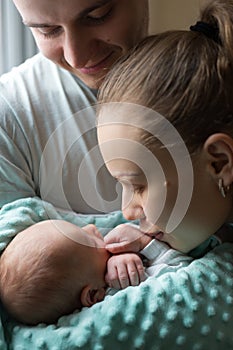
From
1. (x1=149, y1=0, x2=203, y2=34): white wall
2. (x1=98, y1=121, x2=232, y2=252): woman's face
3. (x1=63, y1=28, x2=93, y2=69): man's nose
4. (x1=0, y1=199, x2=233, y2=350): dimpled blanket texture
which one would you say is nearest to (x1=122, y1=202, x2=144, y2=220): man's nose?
(x1=98, y1=121, x2=232, y2=252): woman's face

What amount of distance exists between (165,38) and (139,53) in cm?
5

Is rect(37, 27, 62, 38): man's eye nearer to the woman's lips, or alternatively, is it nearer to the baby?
the woman's lips

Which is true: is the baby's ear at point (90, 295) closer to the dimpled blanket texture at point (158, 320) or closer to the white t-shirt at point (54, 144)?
A: the dimpled blanket texture at point (158, 320)

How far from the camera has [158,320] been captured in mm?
937

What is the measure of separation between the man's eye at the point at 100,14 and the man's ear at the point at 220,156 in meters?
0.31

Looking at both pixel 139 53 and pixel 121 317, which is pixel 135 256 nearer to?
pixel 121 317

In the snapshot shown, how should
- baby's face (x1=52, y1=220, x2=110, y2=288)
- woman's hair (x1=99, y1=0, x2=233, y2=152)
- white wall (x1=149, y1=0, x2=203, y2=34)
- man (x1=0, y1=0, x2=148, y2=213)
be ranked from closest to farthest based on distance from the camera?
woman's hair (x1=99, y1=0, x2=233, y2=152)
baby's face (x1=52, y1=220, x2=110, y2=288)
man (x1=0, y1=0, x2=148, y2=213)
white wall (x1=149, y1=0, x2=203, y2=34)

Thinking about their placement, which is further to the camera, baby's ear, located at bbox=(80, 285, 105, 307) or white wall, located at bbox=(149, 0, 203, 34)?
white wall, located at bbox=(149, 0, 203, 34)

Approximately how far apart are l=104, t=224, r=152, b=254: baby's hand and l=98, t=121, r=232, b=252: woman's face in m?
0.08

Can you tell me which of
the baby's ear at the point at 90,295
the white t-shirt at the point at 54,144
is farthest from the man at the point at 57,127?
the baby's ear at the point at 90,295

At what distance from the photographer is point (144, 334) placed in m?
0.93

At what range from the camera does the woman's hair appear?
922 millimetres

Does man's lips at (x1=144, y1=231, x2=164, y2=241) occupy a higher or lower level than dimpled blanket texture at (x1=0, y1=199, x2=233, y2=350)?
higher

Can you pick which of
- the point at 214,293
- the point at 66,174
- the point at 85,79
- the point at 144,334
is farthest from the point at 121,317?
the point at 85,79
